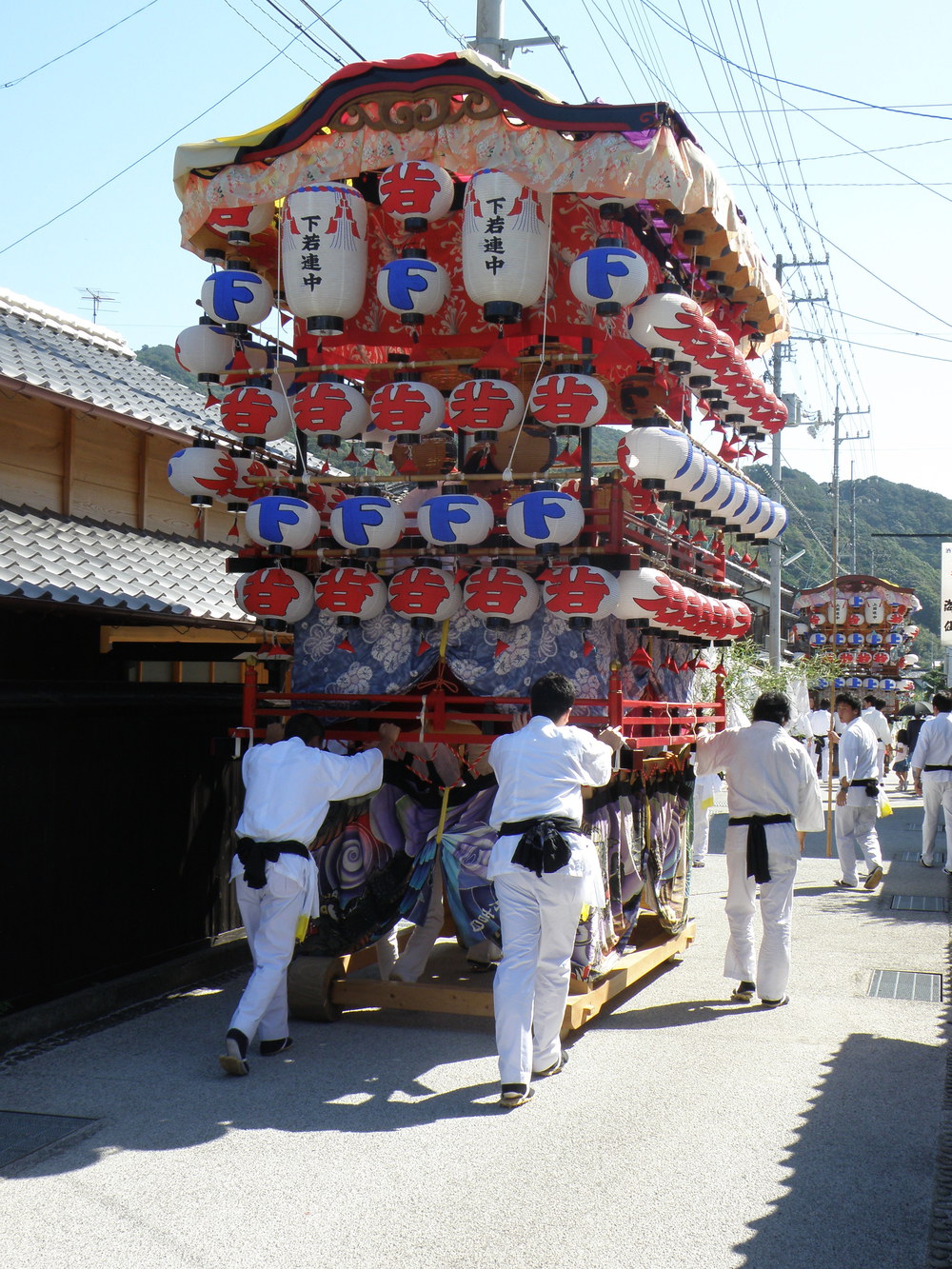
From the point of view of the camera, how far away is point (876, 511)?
7544 cm

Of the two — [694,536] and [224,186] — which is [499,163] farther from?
[694,536]

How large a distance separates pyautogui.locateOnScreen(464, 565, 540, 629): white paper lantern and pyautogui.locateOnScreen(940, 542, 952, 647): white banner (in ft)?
37.8

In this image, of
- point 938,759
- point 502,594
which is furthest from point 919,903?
point 502,594

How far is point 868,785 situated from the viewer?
13.2 meters

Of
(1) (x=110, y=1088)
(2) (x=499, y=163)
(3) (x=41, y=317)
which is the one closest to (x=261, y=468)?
(2) (x=499, y=163)

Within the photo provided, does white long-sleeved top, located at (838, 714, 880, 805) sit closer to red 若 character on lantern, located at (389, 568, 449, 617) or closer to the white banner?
the white banner

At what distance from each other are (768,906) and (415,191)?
17.8ft

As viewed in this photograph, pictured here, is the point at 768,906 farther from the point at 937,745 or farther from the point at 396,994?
the point at 937,745

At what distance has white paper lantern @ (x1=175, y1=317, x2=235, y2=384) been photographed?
27.9 ft

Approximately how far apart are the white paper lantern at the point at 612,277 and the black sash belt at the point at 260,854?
12.5 ft

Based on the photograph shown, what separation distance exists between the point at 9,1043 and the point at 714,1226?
439 centimetres

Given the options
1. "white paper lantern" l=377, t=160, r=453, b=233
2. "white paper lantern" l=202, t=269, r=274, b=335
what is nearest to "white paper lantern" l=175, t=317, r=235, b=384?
"white paper lantern" l=202, t=269, r=274, b=335

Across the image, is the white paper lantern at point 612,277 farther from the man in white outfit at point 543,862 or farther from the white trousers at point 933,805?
the white trousers at point 933,805

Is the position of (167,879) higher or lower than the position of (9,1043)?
higher
